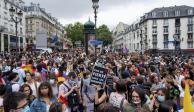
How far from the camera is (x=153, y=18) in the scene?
91.4m

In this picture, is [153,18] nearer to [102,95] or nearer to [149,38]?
[149,38]

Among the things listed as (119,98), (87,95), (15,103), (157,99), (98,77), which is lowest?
(87,95)

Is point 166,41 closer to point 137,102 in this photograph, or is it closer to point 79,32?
point 79,32

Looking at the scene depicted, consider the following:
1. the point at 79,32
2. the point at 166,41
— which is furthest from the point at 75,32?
the point at 166,41

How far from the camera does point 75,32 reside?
434ft

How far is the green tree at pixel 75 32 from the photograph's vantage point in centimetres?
13080

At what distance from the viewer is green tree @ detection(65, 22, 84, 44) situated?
131 metres

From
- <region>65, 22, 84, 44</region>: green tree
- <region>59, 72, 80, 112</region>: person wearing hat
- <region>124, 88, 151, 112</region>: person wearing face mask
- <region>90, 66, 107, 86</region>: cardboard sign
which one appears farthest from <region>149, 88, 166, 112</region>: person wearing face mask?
<region>65, 22, 84, 44</region>: green tree

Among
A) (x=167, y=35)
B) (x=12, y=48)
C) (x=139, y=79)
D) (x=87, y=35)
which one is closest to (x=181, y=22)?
(x=167, y=35)

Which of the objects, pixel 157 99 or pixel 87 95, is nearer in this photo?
pixel 157 99

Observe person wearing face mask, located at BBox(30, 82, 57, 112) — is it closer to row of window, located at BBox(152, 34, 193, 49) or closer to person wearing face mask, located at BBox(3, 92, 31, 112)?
person wearing face mask, located at BBox(3, 92, 31, 112)

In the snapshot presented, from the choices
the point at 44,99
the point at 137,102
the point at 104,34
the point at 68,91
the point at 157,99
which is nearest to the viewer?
the point at 137,102

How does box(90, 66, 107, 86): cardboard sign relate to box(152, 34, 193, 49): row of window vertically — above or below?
below

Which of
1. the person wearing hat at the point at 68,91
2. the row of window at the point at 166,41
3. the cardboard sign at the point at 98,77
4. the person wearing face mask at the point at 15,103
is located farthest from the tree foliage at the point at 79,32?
the person wearing face mask at the point at 15,103
